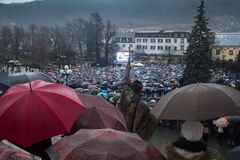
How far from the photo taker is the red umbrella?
372cm

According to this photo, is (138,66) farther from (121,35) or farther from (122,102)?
(122,102)

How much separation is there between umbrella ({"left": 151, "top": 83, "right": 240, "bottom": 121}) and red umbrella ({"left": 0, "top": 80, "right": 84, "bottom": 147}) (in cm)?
98

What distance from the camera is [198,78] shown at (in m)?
28.2

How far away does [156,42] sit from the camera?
10069 cm

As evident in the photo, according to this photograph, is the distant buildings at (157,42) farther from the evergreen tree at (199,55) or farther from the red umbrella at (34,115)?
the red umbrella at (34,115)

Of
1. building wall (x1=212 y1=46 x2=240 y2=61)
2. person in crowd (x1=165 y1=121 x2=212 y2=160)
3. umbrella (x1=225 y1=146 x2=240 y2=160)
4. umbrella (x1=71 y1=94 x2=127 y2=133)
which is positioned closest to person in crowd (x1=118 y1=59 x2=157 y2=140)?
umbrella (x1=71 y1=94 x2=127 y2=133)

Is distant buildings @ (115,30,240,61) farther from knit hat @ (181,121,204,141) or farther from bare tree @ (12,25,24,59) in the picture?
knit hat @ (181,121,204,141)

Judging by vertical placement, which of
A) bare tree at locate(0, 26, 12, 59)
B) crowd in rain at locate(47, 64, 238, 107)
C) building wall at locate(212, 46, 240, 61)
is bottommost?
crowd in rain at locate(47, 64, 238, 107)

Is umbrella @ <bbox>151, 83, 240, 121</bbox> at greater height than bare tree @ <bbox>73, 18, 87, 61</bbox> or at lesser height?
lesser

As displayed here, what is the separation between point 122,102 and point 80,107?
1.40m

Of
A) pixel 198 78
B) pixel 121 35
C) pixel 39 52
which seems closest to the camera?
pixel 198 78

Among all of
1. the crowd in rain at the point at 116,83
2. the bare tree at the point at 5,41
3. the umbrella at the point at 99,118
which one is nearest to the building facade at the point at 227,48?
the bare tree at the point at 5,41

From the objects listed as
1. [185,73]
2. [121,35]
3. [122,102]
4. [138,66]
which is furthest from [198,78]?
[121,35]

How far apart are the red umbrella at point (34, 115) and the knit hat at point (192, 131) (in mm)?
1138
